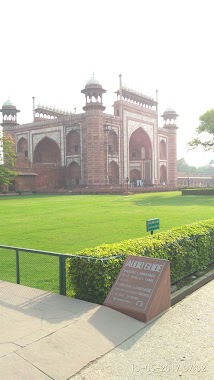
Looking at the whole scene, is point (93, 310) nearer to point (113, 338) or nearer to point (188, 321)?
point (113, 338)

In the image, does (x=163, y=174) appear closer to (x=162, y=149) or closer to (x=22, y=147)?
(x=162, y=149)

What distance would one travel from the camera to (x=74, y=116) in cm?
4531

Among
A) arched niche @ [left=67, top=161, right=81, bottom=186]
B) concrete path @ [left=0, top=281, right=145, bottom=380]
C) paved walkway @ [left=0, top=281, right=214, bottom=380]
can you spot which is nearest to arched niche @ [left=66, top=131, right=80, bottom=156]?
arched niche @ [left=67, top=161, right=81, bottom=186]

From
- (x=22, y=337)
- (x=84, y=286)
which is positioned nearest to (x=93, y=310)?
(x=84, y=286)

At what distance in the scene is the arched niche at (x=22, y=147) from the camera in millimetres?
52594

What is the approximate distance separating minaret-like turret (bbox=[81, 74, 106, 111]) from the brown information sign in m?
39.1

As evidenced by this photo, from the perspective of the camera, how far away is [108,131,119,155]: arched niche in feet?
152

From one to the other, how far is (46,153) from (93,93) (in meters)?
14.5

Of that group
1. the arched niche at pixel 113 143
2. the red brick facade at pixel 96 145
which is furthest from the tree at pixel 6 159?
the arched niche at pixel 113 143

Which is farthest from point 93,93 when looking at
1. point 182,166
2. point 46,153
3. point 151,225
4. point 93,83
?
point 182,166

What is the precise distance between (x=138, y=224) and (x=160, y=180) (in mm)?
46388

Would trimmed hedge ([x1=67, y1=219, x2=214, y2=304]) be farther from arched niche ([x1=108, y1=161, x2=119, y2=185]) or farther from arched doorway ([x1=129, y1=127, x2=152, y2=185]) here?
arched doorway ([x1=129, y1=127, x2=152, y2=185])

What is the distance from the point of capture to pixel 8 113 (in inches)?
2089

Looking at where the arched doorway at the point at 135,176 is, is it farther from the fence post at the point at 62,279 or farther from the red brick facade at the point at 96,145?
the fence post at the point at 62,279
